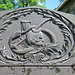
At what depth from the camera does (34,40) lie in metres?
2.35

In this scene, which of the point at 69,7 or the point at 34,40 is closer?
the point at 34,40

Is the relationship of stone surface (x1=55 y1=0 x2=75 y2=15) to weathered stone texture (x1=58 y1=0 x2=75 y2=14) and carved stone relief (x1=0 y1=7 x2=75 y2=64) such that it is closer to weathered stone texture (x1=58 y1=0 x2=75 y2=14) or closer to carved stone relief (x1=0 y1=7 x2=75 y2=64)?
weathered stone texture (x1=58 y1=0 x2=75 y2=14)

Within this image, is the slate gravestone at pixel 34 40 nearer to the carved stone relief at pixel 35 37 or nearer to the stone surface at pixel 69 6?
the carved stone relief at pixel 35 37

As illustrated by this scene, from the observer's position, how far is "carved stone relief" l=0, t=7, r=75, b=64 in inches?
→ 90.7

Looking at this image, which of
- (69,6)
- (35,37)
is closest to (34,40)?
(35,37)

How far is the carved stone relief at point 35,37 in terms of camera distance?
230cm

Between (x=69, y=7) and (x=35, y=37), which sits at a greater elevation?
(x=69, y=7)

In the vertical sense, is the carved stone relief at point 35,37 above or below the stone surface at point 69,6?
below

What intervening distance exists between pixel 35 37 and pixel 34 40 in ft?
0.21

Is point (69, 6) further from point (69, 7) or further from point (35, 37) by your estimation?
point (35, 37)

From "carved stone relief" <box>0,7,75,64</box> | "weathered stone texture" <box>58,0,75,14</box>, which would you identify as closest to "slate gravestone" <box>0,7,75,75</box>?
"carved stone relief" <box>0,7,75,64</box>

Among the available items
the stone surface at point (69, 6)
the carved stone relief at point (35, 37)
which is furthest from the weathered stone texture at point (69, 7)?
the carved stone relief at point (35, 37)

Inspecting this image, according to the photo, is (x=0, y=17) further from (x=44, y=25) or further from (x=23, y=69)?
(x=23, y=69)

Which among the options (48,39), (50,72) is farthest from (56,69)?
(48,39)
